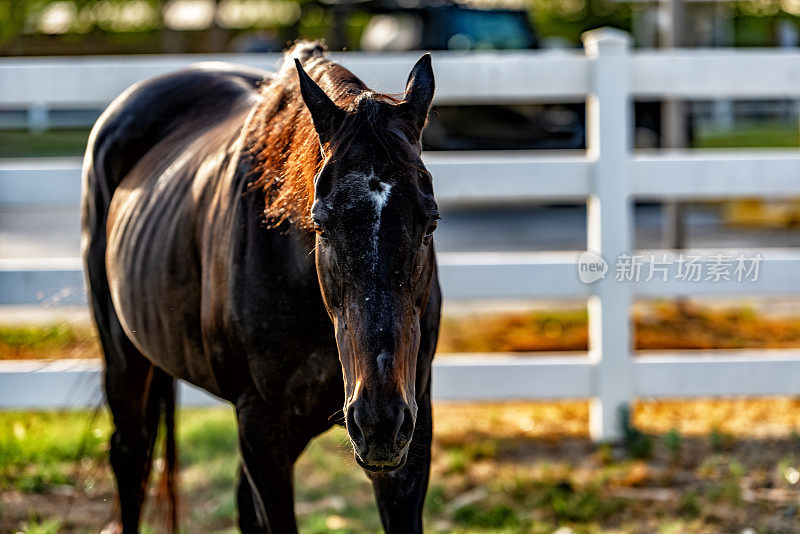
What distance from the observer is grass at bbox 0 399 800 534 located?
3.62 m

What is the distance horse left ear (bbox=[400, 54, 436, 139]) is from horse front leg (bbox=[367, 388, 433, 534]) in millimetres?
681

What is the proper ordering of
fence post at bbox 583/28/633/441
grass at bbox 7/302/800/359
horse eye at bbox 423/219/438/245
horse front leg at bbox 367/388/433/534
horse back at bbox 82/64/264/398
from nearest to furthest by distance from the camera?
horse eye at bbox 423/219/438/245, horse front leg at bbox 367/388/433/534, horse back at bbox 82/64/264/398, fence post at bbox 583/28/633/441, grass at bbox 7/302/800/359

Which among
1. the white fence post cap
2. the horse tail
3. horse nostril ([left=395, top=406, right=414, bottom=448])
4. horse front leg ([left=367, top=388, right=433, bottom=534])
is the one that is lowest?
the horse tail

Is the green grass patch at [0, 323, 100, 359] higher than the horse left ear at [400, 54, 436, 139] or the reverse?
the reverse

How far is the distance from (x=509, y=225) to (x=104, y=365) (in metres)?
7.58

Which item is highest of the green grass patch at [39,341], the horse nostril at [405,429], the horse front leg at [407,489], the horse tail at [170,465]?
the horse nostril at [405,429]

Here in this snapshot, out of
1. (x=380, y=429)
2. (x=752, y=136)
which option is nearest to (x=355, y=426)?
(x=380, y=429)

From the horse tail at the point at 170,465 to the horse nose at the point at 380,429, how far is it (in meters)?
1.74

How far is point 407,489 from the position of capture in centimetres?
228

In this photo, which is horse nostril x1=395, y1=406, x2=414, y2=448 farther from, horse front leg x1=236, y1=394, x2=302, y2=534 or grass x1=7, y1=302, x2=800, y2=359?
grass x1=7, y1=302, x2=800, y2=359

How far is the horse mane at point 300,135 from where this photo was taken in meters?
1.89

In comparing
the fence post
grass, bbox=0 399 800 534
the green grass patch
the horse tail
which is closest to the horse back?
the horse tail

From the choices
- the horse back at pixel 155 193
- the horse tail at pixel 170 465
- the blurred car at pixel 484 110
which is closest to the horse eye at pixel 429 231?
the horse back at pixel 155 193

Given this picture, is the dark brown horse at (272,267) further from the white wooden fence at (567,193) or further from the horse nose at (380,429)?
the white wooden fence at (567,193)
